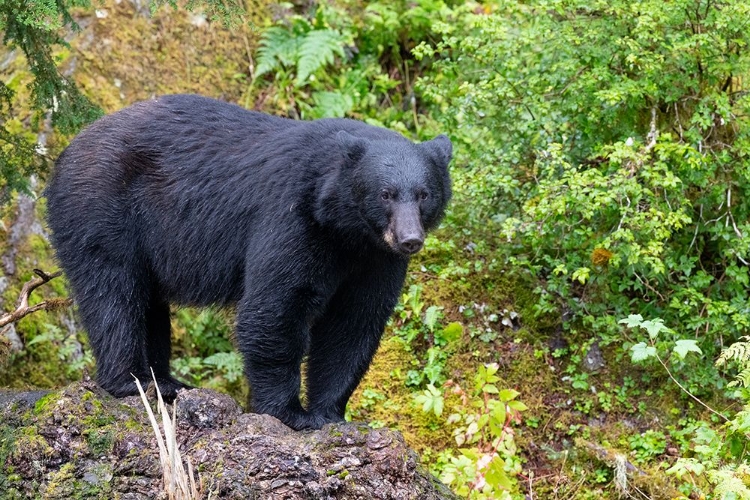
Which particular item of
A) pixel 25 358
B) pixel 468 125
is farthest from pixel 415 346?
pixel 25 358

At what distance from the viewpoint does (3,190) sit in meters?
7.70

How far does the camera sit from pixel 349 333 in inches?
240

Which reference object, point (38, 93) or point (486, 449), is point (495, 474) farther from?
point (38, 93)

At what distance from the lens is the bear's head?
18.3 feet

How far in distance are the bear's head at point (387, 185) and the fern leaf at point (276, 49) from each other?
4.82 metres

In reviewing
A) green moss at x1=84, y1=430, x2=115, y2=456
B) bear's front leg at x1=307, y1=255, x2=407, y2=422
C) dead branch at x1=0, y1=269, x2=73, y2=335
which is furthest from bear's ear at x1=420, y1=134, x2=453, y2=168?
dead branch at x1=0, y1=269, x2=73, y2=335

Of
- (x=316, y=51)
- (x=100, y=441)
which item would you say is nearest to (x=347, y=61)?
(x=316, y=51)

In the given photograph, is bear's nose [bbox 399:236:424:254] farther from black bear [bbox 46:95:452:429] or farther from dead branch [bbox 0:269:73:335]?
dead branch [bbox 0:269:73:335]

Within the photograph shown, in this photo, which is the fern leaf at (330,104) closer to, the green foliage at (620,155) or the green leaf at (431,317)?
A: the green foliage at (620,155)

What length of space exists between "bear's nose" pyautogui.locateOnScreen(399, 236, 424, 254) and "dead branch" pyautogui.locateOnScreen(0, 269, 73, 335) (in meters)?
2.70

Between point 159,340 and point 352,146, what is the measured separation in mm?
2281

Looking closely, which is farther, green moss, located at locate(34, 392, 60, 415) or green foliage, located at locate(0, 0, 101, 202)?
green foliage, located at locate(0, 0, 101, 202)

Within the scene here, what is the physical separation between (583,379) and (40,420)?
447cm

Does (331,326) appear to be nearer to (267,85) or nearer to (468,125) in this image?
(468,125)
